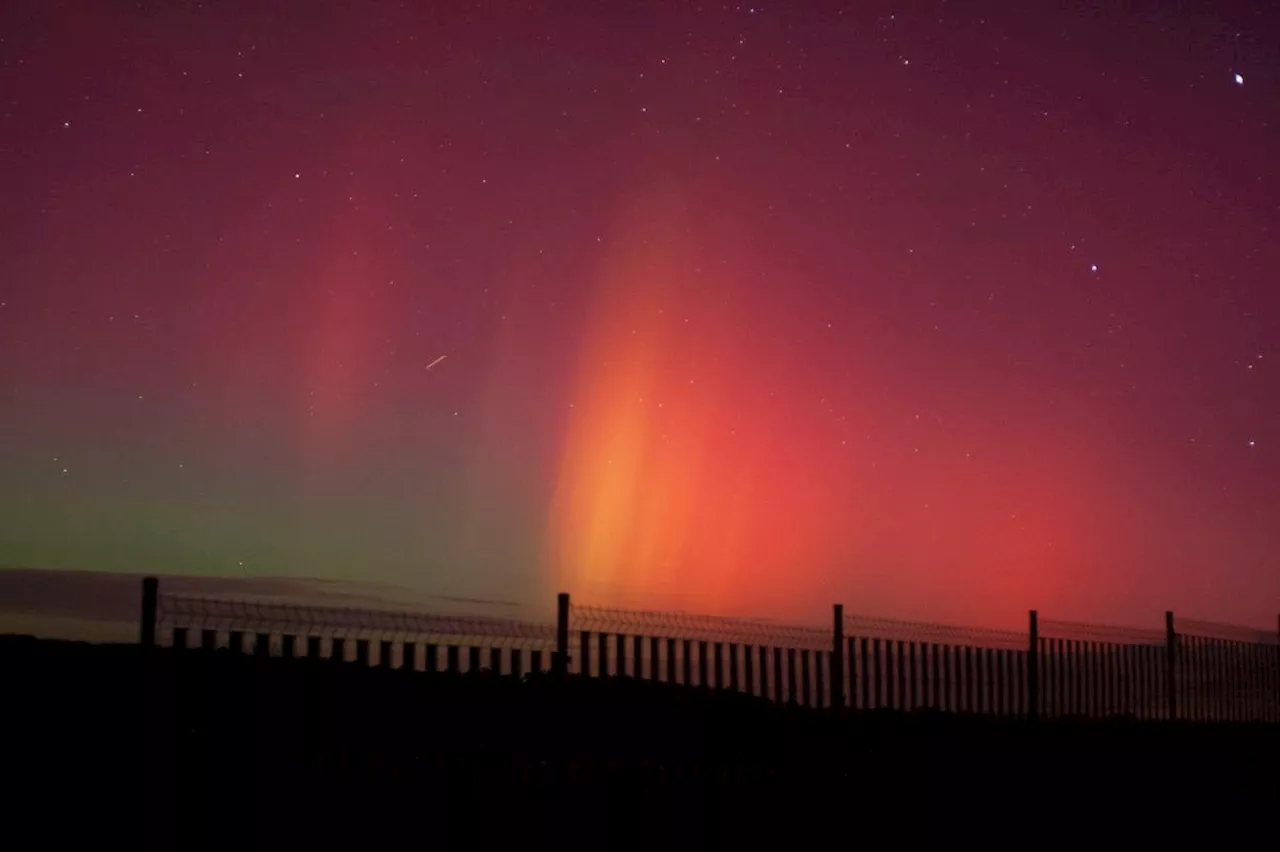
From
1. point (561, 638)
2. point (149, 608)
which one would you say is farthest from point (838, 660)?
point (149, 608)

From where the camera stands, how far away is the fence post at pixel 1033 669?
17719 mm

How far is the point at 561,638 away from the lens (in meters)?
11.3

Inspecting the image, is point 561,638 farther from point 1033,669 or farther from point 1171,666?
point 1171,666

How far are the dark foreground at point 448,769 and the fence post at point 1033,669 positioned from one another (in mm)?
4979

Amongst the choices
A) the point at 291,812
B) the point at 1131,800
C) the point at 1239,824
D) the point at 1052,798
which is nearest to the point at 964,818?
the point at 1052,798

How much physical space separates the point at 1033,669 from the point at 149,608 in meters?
12.9

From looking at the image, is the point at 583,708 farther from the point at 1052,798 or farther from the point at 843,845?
the point at 1052,798

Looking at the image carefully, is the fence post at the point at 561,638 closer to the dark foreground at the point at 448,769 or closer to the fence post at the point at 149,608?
the dark foreground at the point at 448,769

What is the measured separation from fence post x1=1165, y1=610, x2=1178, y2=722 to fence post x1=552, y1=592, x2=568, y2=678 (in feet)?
41.8

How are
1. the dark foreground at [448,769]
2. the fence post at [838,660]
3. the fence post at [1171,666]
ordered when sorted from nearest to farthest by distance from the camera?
the dark foreground at [448,769]
the fence post at [838,660]
the fence post at [1171,666]

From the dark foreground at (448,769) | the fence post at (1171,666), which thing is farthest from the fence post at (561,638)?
the fence post at (1171,666)

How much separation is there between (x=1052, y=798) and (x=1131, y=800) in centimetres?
103

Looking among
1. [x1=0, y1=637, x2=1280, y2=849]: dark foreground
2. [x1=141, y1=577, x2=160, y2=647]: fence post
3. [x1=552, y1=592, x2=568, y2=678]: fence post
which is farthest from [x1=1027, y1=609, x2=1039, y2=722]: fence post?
[x1=141, y1=577, x2=160, y2=647]: fence post

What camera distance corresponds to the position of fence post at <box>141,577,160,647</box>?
8.32m
